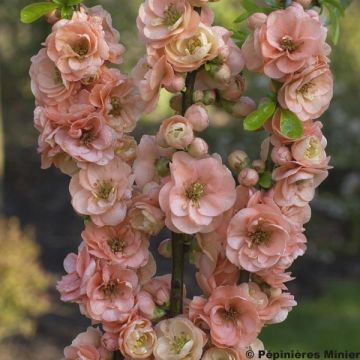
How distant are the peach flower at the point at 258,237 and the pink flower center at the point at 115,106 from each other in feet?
0.85

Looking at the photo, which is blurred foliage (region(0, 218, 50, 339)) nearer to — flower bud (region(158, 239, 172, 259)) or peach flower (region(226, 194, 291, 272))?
flower bud (region(158, 239, 172, 259))

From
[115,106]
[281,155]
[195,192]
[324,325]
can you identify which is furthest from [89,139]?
[324,325]

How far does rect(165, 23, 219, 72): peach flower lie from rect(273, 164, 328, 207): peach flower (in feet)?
0.67

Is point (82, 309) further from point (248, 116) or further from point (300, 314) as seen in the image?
point (300, 314)

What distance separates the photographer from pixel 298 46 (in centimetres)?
114

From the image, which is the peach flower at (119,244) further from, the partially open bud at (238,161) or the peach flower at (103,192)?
the partially open bud at (238,161)

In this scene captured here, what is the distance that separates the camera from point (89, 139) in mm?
1183

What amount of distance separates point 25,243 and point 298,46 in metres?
3.41

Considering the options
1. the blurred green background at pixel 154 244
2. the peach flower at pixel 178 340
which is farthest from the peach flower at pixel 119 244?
the blurred green background at pixel 154 244

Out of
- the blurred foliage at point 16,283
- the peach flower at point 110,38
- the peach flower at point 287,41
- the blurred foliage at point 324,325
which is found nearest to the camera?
the peach flower at point 287,41

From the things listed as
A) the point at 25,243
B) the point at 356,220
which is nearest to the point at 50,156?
the point at 25,243

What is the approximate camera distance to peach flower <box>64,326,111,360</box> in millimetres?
1255

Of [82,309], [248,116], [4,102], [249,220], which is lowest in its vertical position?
[4,102]

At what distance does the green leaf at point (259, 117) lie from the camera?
1.15m
